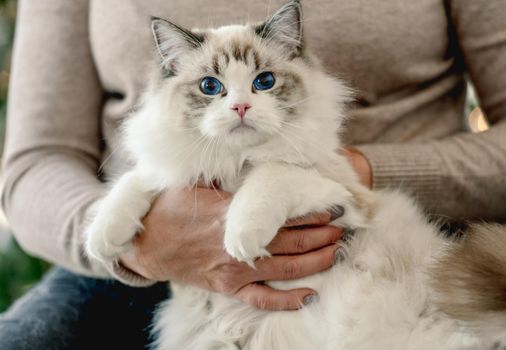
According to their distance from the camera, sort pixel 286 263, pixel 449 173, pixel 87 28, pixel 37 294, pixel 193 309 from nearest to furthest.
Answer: pixel 286 263 → pixel 193 309 → pixel 449 173 → pixel 37 294 → pixel 87 28

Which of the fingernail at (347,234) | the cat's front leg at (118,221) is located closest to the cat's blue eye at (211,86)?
the cat's front leg at (118,221)

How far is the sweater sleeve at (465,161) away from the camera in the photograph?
1.12 meters

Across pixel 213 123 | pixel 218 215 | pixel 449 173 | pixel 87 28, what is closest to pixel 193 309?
pixel 218 215

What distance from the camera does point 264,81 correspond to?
3.10 feet

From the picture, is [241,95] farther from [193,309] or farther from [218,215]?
[193,309]

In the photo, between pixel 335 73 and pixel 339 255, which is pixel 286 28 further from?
pixel 339 255

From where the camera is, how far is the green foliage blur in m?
1.83

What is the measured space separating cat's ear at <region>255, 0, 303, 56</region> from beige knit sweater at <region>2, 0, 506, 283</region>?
19cm

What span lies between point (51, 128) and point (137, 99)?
10.2 inches

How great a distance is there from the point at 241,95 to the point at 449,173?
0.54m

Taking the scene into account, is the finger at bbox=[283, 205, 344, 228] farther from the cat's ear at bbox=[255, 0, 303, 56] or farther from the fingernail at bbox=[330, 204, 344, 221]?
the cat's ear at bbox=[255, 0, 303, 56]

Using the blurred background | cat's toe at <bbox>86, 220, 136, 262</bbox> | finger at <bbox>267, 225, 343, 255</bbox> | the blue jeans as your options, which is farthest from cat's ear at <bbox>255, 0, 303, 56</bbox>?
the blurred background

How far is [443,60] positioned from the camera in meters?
1.28

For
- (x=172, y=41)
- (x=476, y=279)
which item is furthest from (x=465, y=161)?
(x=172, y=41)
